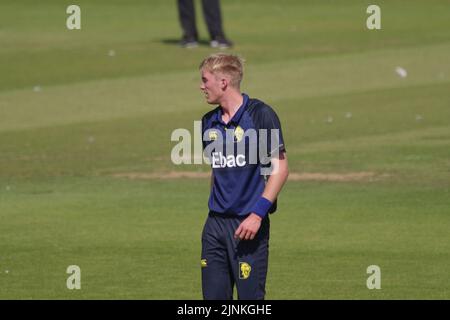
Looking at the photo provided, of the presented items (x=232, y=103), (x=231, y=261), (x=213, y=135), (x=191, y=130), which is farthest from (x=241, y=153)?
(x=191, y=130)

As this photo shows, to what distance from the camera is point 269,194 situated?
8.90m

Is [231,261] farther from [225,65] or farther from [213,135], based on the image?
[225,65]

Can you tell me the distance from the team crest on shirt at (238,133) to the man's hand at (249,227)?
54 centimetres

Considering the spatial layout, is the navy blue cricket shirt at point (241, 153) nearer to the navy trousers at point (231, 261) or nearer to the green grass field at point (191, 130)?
the navy trousers at point (231, 261)

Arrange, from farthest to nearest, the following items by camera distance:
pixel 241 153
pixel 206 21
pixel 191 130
A: pixel 206 21 < pixel 191 130 < pixel 241 153

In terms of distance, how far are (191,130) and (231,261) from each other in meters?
12.0

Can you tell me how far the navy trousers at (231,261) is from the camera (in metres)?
9.02

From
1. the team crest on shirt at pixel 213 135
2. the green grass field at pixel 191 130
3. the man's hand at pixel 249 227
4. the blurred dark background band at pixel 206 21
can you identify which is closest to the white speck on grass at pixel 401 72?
the green grass field at pixel 191 130

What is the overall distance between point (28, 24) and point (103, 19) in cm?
204

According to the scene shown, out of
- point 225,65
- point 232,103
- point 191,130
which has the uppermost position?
point 191,130

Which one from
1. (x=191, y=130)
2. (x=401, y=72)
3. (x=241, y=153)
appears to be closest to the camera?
(x=241, y=153)

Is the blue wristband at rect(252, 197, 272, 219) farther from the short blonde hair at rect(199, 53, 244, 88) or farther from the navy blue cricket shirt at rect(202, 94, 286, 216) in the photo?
the short blonde hair at rect(199, 53, 244, 88)

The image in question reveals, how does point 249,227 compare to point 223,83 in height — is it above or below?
below

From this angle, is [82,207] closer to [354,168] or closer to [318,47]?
[354,168]
